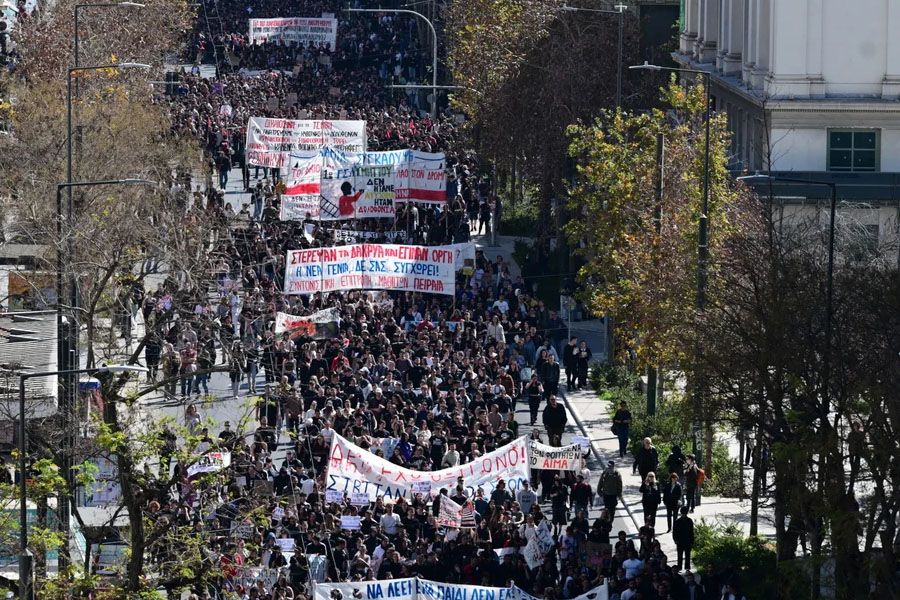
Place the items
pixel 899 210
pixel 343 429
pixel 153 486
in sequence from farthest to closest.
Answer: pixel 899 210
pixel 343 429
pixel 153 486

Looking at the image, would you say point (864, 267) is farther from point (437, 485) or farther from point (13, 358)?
point (13, 358)

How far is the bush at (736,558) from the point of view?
34688 millimetres

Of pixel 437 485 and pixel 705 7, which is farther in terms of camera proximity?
pixel 705 7

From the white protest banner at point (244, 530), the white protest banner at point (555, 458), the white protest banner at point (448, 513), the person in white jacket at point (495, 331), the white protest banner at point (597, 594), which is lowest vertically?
the white protest banner at point (597, 594)

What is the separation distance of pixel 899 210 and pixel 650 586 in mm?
28716

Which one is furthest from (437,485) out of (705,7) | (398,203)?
(705,7)

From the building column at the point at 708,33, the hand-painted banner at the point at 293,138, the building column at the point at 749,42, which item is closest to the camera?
the hand-painted banner at the point at 293,138

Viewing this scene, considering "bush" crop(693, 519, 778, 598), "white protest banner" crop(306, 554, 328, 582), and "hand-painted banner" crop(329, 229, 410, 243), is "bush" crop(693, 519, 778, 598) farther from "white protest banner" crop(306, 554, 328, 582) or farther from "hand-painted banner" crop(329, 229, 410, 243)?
"hand-painted banner" crop(329, 229, 410, 243)

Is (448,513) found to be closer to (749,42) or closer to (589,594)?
(589,594)

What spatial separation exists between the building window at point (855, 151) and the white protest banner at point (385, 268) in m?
16.8

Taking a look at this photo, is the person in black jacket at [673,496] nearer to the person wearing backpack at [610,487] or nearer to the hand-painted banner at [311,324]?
the person wearing backpack at [610,487]

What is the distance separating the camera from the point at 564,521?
124 ft

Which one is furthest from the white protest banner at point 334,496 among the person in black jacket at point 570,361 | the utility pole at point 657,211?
the person in black jacket at point 570,361

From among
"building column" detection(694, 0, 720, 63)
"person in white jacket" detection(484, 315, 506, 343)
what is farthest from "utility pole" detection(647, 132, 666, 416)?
"building column" detection(694, 0, 720, 63)
